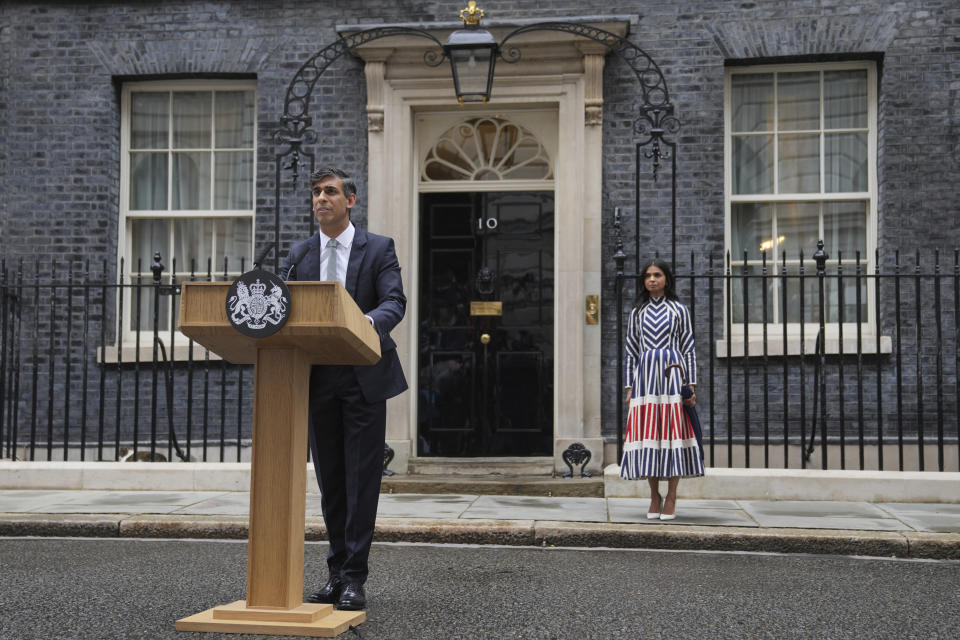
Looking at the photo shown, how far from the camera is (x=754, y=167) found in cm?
961

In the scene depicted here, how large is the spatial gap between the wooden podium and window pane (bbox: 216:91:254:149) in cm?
648

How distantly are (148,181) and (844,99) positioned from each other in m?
6.33

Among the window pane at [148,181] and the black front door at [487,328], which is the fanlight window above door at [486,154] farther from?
the window pane at [148,181]

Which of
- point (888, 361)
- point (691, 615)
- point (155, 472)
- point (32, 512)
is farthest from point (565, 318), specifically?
point (691, 615)

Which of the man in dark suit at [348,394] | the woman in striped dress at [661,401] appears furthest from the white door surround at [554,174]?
the man in dark suit at [348,394]

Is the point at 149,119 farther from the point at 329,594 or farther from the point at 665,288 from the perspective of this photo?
the point at 329,594

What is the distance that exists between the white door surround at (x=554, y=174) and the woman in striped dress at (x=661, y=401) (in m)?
2.09

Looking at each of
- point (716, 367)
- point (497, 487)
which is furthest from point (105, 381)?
point (716, 367)

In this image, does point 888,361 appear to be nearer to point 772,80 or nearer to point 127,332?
point 772,80

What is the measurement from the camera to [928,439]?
886 centimetres

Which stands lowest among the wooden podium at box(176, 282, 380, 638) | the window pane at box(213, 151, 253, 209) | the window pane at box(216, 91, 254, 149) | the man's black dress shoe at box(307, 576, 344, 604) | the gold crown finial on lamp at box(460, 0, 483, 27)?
the man's black dress shoe at box(307, 576, 344, 604)

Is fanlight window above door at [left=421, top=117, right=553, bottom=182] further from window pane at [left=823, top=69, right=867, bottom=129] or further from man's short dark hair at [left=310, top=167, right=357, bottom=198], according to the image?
man's short dark hair at [left=310, top=167, right=357, bottom=198]

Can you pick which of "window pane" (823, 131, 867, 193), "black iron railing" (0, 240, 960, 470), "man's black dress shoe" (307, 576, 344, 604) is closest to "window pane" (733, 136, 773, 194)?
"window pane" (823, 131, 867, 193)

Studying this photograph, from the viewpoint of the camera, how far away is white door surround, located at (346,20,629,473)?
30.2 ft
